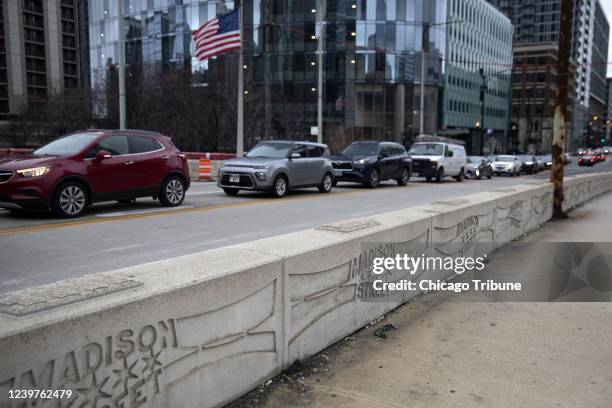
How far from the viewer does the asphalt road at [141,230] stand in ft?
23.7

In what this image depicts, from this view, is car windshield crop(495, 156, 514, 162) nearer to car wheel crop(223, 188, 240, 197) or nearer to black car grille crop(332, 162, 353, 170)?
black car grille crop(332, 162, 353, 170)

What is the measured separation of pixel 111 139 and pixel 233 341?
983 centimetres

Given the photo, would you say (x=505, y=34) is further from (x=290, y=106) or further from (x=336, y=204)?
(x=336, y=204)

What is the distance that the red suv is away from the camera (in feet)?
34.4

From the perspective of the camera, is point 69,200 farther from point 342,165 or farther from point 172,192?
point 342,165

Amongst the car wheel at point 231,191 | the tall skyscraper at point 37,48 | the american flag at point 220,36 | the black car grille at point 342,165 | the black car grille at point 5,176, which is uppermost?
the tall skyscraper at point 37,48

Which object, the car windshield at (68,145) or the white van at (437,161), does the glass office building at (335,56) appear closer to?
the white van at (437,161)

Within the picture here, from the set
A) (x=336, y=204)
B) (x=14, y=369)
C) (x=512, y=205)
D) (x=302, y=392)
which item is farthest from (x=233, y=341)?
(x=336, y=204)

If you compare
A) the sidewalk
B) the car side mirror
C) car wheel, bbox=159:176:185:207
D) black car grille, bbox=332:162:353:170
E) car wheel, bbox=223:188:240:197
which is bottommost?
the sidewalk

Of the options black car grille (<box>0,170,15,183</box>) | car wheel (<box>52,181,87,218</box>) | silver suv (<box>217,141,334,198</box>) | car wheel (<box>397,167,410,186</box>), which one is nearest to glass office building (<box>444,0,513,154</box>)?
car wheel (<box>397,167,410,186</box>)

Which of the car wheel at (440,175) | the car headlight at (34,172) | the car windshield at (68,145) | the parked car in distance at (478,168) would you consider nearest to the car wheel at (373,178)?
the car wheel at (440,175)

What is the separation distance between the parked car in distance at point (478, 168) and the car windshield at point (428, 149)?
19.8 feet

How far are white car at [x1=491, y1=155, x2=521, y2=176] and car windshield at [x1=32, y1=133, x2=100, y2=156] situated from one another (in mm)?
33660

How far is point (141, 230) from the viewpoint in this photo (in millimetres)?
10023
